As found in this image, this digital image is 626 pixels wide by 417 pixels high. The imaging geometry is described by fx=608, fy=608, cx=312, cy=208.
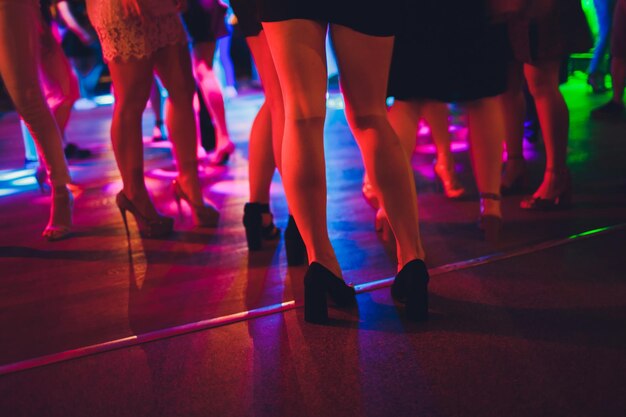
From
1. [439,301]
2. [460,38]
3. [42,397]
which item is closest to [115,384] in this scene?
[42,397]

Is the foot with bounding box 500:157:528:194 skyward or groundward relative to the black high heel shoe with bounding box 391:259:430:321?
groundward

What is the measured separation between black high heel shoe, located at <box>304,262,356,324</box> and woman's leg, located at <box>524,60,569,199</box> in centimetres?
106

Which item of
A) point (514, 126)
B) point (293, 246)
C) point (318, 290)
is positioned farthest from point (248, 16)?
point (514, 126)

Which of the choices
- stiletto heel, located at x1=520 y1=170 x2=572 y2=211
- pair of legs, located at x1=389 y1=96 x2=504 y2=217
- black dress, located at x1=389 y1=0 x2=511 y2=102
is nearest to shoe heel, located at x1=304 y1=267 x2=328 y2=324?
pair of legs, located at x1=389 y1=96 x2=504 y2=217

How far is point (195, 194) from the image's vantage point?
234 cm

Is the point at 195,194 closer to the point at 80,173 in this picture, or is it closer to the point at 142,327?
the point at 142,327

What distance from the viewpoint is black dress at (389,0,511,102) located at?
1.82m

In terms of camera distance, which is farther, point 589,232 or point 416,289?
point 589,232

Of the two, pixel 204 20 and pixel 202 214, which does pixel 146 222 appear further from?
pixel 204 20

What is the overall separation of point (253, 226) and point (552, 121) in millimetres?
1126

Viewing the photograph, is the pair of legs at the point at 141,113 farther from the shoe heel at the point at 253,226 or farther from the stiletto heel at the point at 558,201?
the stiletto heel at the point at 558,201

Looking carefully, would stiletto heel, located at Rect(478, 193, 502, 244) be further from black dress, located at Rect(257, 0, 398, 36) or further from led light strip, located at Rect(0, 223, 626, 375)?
black dress, located at Rect(257, 0, 398, 36)

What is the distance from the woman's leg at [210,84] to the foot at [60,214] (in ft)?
4.02

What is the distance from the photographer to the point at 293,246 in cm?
183
